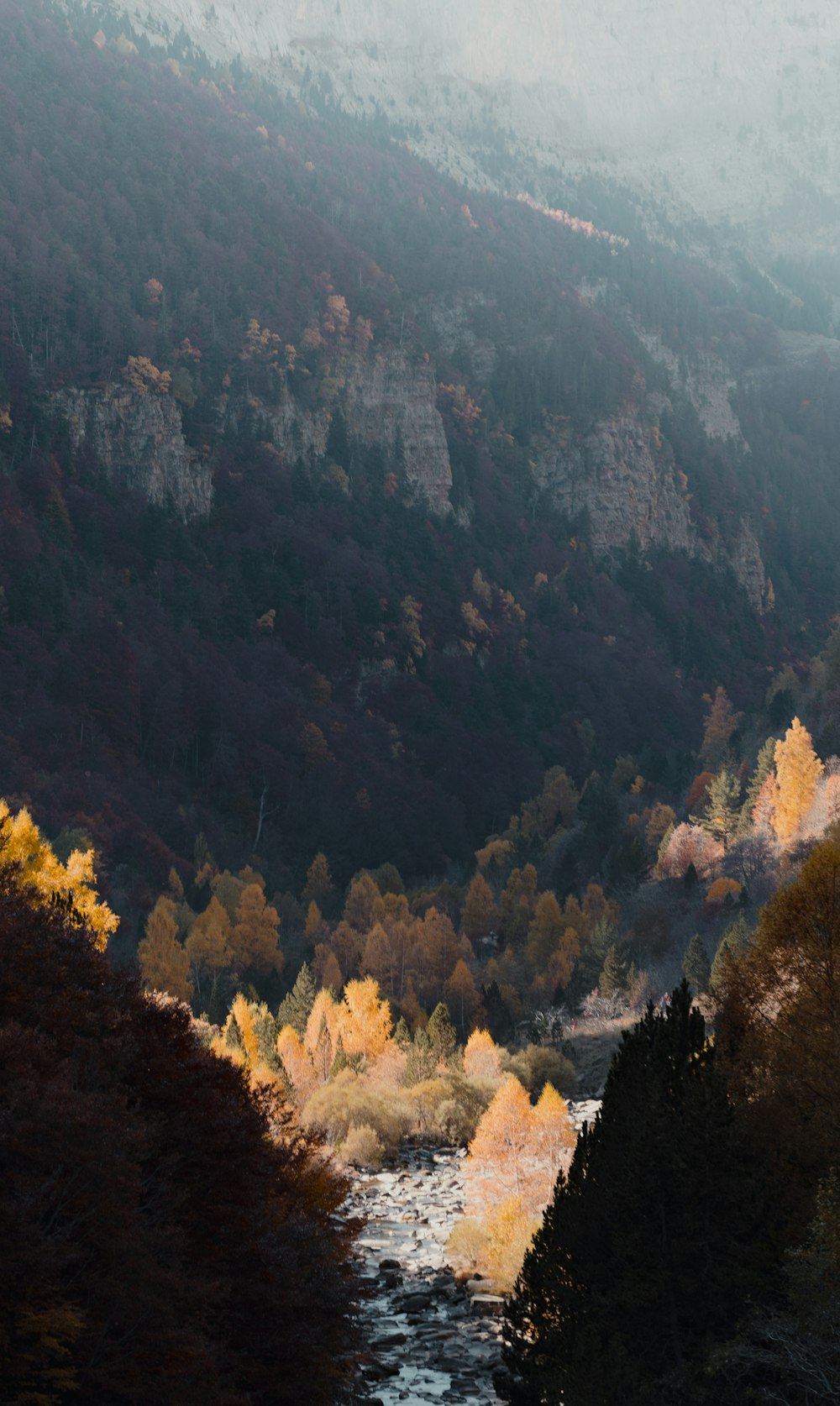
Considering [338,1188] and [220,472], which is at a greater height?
[220,472]

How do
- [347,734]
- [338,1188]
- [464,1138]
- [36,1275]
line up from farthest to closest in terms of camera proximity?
[347,734] → [464,1138] → [338,1188] → [36,1275]

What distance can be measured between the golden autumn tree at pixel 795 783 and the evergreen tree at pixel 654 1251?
63.4 m

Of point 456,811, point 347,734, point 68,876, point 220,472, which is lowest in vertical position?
point 68,876

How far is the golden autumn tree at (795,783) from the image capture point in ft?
266

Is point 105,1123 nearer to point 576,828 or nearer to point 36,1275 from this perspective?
point 36,1275

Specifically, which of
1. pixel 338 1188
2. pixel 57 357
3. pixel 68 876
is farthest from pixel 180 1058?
pixel 57 357

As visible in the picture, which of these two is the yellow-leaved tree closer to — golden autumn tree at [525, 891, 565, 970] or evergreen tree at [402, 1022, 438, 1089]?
evergreen tree at [402, 1022, 438, 1089]

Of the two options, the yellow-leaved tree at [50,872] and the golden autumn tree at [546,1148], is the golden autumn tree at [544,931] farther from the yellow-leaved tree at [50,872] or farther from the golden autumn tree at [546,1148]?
the yellow-leaved tree at [50,872]

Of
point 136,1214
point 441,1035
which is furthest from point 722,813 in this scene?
point 136,1214

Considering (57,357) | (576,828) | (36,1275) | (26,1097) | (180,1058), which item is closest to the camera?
(36,1275)

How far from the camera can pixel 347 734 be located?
172 metres

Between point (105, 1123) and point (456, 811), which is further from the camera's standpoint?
point (456, 811)

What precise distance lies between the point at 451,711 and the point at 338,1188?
515 ft

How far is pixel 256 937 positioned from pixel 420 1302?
2571 inches
